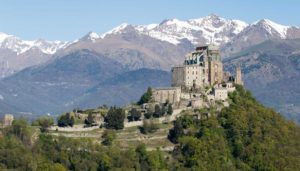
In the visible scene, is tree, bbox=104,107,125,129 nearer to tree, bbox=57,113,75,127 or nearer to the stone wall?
tree, bbox=57,113,75,127

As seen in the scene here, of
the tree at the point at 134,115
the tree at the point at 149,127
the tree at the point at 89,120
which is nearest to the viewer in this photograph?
the tree at the point at 149,127

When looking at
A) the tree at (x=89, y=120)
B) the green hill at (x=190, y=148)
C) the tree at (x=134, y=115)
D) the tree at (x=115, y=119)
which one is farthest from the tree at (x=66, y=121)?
the tree at (x=134, y=115)

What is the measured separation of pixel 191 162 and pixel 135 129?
1369 cm

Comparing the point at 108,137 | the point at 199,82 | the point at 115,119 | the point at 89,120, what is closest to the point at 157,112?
the point at 115,119

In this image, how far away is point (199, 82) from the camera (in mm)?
129625

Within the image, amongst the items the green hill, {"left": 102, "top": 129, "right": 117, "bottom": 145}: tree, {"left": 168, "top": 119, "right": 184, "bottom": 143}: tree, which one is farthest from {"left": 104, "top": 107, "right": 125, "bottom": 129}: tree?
{"left": 168, "top": 119, "right": 184, "bottom": 143}: tree

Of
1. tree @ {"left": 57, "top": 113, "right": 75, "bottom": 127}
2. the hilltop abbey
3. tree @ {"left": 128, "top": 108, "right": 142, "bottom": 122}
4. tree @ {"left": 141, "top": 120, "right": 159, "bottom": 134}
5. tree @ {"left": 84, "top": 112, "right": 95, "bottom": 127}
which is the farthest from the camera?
the hilltop abbey

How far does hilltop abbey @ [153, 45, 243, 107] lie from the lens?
126m

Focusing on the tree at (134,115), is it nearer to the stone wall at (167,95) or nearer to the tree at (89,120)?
the tree at (89,120)

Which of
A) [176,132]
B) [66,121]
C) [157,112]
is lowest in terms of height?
[176,132]

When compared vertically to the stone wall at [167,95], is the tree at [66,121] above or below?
below

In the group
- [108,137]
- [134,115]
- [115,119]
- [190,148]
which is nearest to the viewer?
[190,148]

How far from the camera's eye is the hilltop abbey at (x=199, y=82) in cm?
12569

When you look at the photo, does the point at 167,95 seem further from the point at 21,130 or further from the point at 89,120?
the point at 21,130
